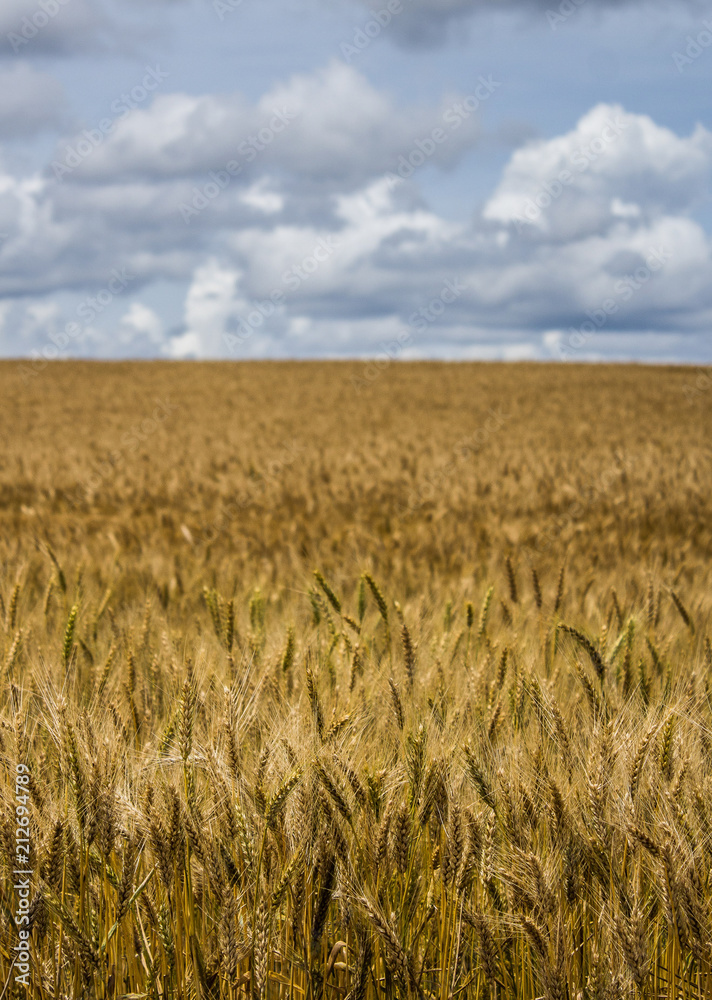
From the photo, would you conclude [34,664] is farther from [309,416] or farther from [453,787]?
[309,416]

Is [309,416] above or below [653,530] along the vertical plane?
above

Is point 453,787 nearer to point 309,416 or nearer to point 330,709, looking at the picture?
point 330,709

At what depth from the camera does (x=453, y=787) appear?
3.93 feet

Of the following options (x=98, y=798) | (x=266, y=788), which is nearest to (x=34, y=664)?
(x=98, y=798)

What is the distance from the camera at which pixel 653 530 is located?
527 cm

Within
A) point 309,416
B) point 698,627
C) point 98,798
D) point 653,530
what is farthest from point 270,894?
point 309,416

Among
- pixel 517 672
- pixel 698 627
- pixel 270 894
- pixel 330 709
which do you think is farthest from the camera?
pixel 698 627

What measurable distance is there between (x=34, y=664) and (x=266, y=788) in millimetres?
672

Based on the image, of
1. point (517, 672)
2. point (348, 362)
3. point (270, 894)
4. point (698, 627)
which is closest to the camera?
point (270, 894)

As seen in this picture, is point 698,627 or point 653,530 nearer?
point 698,627

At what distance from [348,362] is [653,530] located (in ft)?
78.3

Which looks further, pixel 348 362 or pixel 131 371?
pixel 348 362

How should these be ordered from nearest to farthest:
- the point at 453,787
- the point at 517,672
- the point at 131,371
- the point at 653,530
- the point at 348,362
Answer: the point at 453,787 → the point at 517,672 → the point at 653,530 → the point at 131,371 → the point at 348,362

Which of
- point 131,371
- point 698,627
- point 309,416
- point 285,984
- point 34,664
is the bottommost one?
point 285,984
